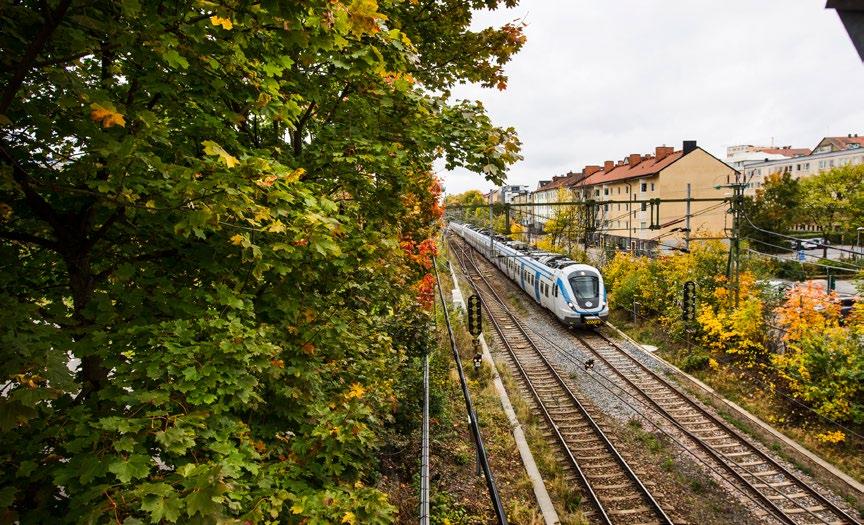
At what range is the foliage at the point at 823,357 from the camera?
1305cm

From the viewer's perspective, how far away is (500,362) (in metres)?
19.0

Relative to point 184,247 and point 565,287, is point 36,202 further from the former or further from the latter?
point 565,287

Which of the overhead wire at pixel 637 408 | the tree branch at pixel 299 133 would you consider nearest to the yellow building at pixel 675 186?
the overhead wire at pixel 637 408

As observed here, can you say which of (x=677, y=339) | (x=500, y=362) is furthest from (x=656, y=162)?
(x=500, y=362)

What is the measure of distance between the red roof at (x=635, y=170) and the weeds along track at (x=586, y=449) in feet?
117

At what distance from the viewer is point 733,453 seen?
40.3 feet

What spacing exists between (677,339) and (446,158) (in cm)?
1909

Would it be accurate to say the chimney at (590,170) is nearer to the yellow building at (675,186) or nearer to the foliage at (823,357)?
the yellow building at (675,186)

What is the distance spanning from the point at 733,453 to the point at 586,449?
3834mm

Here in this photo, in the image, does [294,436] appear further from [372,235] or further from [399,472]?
[399,472]

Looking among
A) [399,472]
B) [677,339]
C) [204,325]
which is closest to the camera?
[204,325]

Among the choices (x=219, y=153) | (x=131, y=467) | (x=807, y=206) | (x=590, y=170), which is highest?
(x=590, y=170)

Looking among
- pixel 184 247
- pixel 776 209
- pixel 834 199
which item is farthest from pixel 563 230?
pixel 184 247

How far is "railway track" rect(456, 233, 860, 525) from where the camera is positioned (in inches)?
397
